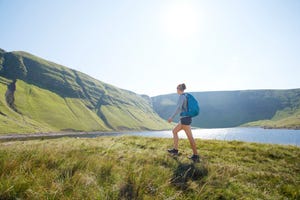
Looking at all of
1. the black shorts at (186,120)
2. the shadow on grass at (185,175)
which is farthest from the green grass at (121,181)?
the black shorts at (186,120)

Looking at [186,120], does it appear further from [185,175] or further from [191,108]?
[185,175]

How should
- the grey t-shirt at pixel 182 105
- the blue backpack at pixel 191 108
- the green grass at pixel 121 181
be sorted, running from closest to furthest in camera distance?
the green grass at pixel 121 181, the blue backpack at pixel 191 108, the grey t-shirt at pixel 182 105

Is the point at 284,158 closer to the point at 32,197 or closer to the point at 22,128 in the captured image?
the point at 32,197

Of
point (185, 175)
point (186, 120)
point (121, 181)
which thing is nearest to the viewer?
point (121, 181)

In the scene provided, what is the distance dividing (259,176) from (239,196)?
7.10 ft

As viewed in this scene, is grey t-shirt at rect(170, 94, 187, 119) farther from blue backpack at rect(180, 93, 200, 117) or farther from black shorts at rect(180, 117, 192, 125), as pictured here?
black shorts at rect(180, 117, 192, 125)

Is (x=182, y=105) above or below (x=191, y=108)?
above

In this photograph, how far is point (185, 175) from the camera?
16.8 feet

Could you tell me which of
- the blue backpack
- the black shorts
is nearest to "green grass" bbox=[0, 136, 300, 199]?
the black shorts

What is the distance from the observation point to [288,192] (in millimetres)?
4926

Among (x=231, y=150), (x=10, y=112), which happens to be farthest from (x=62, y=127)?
(x=231, y=150)

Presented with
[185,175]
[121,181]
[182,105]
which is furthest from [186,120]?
[121,181]

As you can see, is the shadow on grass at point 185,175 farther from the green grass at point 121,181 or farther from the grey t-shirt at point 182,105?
the grey t-shirt at point 182,105

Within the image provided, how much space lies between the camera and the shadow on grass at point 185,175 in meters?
4.48
